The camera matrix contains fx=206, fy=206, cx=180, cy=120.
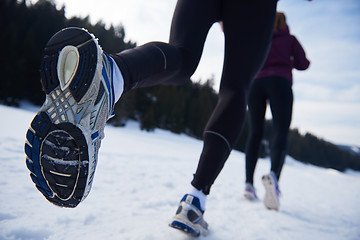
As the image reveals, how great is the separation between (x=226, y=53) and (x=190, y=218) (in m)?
0.55

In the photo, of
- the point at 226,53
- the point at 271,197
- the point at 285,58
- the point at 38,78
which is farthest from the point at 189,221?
the point at 38,78

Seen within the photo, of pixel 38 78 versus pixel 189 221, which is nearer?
pixel 189 221

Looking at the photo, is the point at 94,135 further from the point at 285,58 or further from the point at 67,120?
the point at 285,58

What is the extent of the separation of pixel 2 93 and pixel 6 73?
1308 mm

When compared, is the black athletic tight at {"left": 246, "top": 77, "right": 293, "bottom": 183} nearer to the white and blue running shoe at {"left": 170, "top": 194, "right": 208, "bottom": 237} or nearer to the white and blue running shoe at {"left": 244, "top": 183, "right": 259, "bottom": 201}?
the white and blue running shoe at {"left": 244, "top": 183, "right": 259, "bottom": 201}

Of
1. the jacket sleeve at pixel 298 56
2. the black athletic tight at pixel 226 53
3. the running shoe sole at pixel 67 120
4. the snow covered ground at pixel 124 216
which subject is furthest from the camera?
the jacket sleeve at pixel 298 56

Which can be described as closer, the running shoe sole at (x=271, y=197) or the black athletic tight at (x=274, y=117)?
the running shoe sole at (x=271, y=197)

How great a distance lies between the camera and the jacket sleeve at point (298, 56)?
4.55 feet

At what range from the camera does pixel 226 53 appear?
0.73 m

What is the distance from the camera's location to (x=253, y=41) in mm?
693

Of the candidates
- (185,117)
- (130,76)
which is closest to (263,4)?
(130,76)

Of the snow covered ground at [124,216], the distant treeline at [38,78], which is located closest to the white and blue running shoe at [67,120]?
the snow covered ground at [124,216]

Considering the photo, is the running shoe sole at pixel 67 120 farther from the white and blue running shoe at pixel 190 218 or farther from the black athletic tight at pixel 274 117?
the black athletic tight at pixel 274 117

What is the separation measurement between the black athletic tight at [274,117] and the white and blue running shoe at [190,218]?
813 mm
